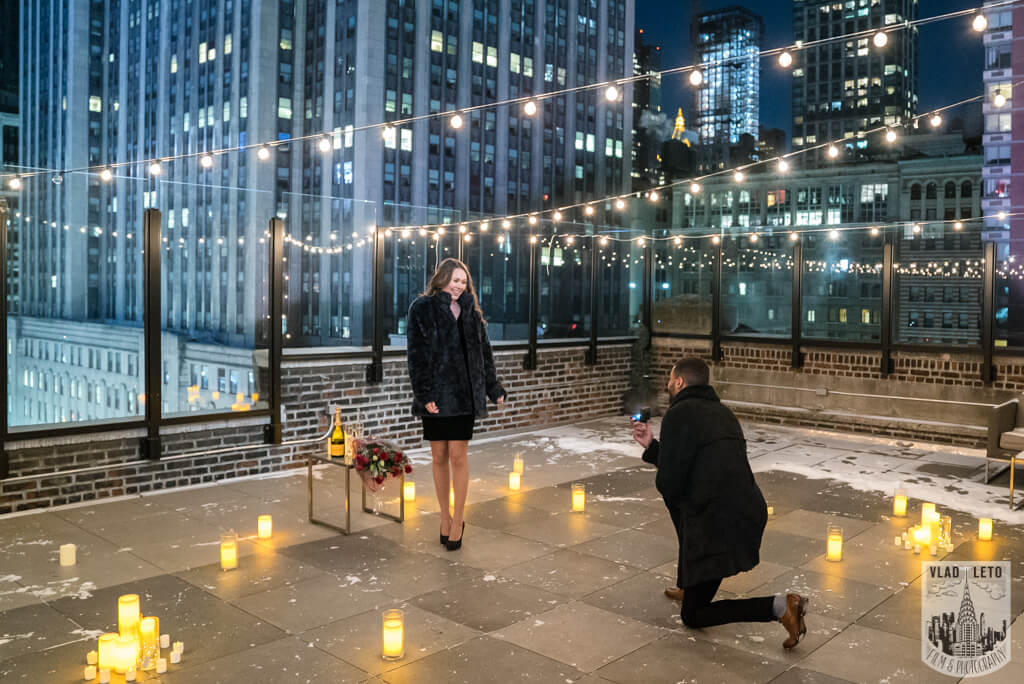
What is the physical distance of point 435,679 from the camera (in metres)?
3.46

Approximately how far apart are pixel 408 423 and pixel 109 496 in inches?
128

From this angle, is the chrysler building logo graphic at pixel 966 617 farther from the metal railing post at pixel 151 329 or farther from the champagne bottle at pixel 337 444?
the metal railing post at pixel 151 329

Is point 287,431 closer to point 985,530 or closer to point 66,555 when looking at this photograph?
point 66,555

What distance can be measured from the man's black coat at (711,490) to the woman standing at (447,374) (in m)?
1.83

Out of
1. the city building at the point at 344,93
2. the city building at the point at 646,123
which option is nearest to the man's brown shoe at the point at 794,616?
the city building at the point at 344,93

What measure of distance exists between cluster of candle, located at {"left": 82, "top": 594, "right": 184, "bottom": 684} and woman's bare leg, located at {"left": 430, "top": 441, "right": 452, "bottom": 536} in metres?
2.03

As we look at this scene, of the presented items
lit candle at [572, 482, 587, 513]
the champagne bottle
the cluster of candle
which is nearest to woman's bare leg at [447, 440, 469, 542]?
the champagne bottle

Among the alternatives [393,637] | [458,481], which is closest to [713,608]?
[393,637]

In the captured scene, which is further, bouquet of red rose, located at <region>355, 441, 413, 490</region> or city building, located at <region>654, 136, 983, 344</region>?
city building, located at <region>654, 136, 983, 344</region>

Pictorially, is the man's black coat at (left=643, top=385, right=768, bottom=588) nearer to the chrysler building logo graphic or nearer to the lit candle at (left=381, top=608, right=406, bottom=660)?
the chrysler building logo graphic

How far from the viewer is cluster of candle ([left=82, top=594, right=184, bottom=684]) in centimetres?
340

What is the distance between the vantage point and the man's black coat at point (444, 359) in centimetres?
529

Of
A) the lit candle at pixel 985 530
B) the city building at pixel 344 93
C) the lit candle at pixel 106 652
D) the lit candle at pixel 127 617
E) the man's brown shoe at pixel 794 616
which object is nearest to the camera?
the lit candle at pixel 106 652

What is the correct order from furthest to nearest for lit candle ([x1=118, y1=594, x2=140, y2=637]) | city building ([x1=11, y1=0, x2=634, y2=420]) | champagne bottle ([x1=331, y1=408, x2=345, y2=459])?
city building ([x1=11, y1=0, x2=634, y2=420]), champagne bottle ([x1=331, y1=408, x2=345, y2=459]), lit candle ([x1=118, y1=594, x2=140, y2=637])
